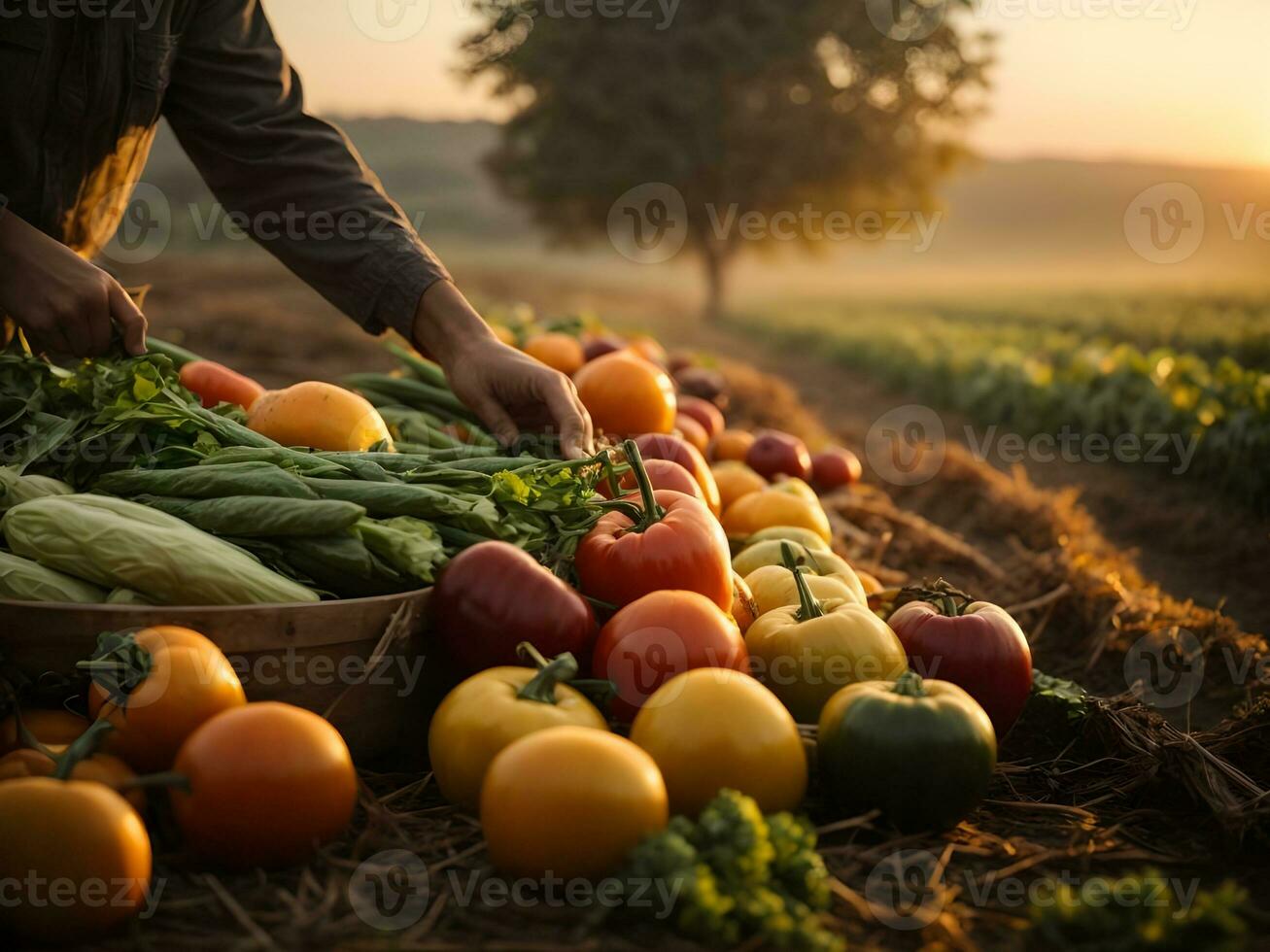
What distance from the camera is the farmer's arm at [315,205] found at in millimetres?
3867

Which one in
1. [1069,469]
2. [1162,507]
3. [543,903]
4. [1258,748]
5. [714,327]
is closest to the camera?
[543,903]

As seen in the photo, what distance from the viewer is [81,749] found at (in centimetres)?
203

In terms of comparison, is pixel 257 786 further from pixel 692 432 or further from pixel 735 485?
pixel 692 432

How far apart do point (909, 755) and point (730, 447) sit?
144 inches

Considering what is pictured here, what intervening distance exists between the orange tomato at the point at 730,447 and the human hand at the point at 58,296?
3.41m

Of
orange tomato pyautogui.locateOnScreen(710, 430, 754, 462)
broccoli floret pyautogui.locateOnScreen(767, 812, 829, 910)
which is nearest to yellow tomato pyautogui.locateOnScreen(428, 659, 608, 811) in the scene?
broccoli floret pyautogui.locateOnScreen(767, 812, 829, 910)

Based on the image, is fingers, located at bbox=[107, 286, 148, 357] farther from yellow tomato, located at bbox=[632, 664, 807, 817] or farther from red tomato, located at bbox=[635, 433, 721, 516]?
yellow tomato, located at bbox=[632, 664, 807, 817]

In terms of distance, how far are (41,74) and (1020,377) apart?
12147mm

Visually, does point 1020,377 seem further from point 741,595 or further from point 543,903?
point 543,903

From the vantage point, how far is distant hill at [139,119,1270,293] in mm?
71312

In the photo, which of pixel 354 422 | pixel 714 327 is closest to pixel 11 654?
pixel 354 422

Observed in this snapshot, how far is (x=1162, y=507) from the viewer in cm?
845

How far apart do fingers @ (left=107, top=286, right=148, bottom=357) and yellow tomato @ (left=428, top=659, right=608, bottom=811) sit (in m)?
1.63

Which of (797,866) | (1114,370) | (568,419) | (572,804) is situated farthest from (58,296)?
(1114,370)
